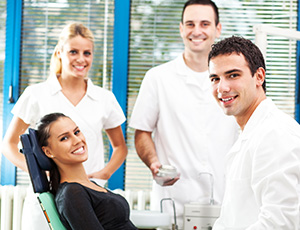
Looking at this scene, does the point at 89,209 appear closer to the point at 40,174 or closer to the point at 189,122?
the point at 40,174

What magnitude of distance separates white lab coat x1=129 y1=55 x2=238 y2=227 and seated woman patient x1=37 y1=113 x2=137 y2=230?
0.47 m

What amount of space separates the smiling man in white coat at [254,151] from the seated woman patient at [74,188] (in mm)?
554

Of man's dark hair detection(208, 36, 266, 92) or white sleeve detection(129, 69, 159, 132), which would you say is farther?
white sleeve detection(129, 69, 159, 132)

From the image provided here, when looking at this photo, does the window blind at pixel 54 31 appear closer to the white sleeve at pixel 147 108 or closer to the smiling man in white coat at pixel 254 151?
the white sleeve at pixel 147 108

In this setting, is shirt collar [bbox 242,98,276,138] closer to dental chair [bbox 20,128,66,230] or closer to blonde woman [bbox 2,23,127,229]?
dental chair [bbox 20,128,66,230]

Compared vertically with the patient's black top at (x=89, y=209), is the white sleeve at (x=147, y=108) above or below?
above

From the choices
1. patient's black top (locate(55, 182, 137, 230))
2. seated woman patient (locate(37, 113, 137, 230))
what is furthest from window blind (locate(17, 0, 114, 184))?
patient's black top (locate(55, 182, 137, 230))

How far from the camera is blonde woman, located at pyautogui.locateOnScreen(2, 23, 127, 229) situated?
7.73 ft

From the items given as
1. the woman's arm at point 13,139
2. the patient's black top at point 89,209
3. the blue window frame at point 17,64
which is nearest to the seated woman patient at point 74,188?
the patient's black top at point 89,209

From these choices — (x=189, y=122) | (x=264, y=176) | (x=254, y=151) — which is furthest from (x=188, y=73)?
(x=264, y=176)

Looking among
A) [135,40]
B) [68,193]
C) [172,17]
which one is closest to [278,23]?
[172,17]

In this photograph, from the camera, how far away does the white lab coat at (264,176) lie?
1235mm

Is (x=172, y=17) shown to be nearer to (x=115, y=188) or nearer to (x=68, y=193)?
(x=115, y=188)

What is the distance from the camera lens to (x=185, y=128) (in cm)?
242
